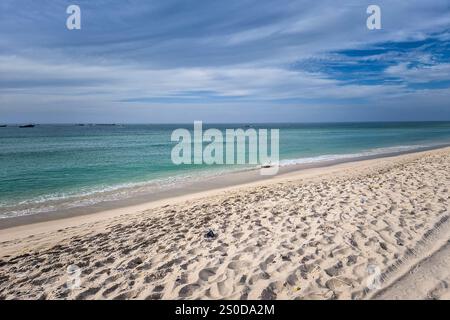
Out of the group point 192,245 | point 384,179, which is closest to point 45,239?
point 192,245

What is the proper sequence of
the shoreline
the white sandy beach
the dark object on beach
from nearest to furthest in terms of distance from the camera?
the white sandy beach
the dark object on beach
the shoreline

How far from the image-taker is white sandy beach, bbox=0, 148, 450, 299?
466 centimetres

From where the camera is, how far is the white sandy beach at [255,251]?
4.66 m

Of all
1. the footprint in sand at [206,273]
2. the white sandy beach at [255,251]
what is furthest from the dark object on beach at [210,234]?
the footprint in sand at [206,273]

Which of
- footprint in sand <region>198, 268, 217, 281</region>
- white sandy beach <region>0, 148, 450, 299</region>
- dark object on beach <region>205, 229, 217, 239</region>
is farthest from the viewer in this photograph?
dark object on beach <region>205, 229, 217, 239</region>

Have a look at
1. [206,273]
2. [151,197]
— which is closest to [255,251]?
[206,273]

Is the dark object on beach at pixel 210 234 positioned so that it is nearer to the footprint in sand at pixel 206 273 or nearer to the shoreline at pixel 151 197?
the footprint in sand at pixel 206 273

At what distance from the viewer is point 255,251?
592 cm

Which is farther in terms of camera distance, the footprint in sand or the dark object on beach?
the dark object on beach

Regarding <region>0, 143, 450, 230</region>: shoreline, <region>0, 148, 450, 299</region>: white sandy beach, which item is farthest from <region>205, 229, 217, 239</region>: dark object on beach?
<region>0, 143, 450, 230</region>: shoreline

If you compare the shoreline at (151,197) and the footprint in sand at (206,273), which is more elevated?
the footprint in sand at (206,273)

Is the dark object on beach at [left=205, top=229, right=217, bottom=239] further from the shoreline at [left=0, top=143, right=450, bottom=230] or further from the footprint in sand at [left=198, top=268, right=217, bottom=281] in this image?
the shoreline at [left=0, top=143, right=450, bottom=230]

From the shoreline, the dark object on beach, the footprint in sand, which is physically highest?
the dark object on beach
